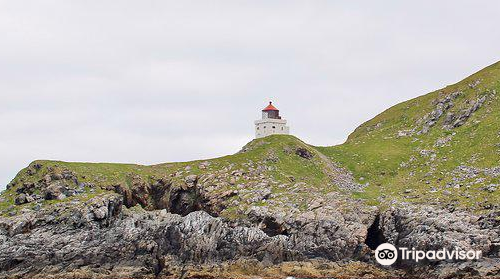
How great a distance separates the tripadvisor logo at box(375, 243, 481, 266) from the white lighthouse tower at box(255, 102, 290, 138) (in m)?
62.1

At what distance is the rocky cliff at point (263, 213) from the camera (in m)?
76.9

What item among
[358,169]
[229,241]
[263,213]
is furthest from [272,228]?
[358,169]

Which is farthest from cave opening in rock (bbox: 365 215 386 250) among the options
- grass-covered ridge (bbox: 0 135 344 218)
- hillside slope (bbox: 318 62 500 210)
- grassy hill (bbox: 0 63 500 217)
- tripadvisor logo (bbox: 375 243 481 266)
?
grass-covered ridge (bbox: 0 135 344 218)

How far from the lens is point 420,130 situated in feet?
384

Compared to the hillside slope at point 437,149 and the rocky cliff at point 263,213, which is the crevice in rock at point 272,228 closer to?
the rocky cliff at point 263,213

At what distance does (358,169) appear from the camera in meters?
108

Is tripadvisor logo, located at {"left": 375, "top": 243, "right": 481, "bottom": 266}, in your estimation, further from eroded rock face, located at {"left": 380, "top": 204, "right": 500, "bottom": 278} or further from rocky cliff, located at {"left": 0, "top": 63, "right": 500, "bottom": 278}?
rocky cliff, located at {"left": 0, "top": 63, "right": 500, "bottom": 278}

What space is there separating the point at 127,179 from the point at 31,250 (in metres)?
22.1

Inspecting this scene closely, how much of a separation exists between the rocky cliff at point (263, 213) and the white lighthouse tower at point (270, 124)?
28.3 meters

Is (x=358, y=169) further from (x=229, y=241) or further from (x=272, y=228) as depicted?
(x=229, y=241)

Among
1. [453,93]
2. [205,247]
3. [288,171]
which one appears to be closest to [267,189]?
[288,171]

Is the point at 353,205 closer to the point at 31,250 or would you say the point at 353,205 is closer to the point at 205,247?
the point at 205,247

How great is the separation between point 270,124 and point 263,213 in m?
54.3

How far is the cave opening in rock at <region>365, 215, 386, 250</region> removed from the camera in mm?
81662
